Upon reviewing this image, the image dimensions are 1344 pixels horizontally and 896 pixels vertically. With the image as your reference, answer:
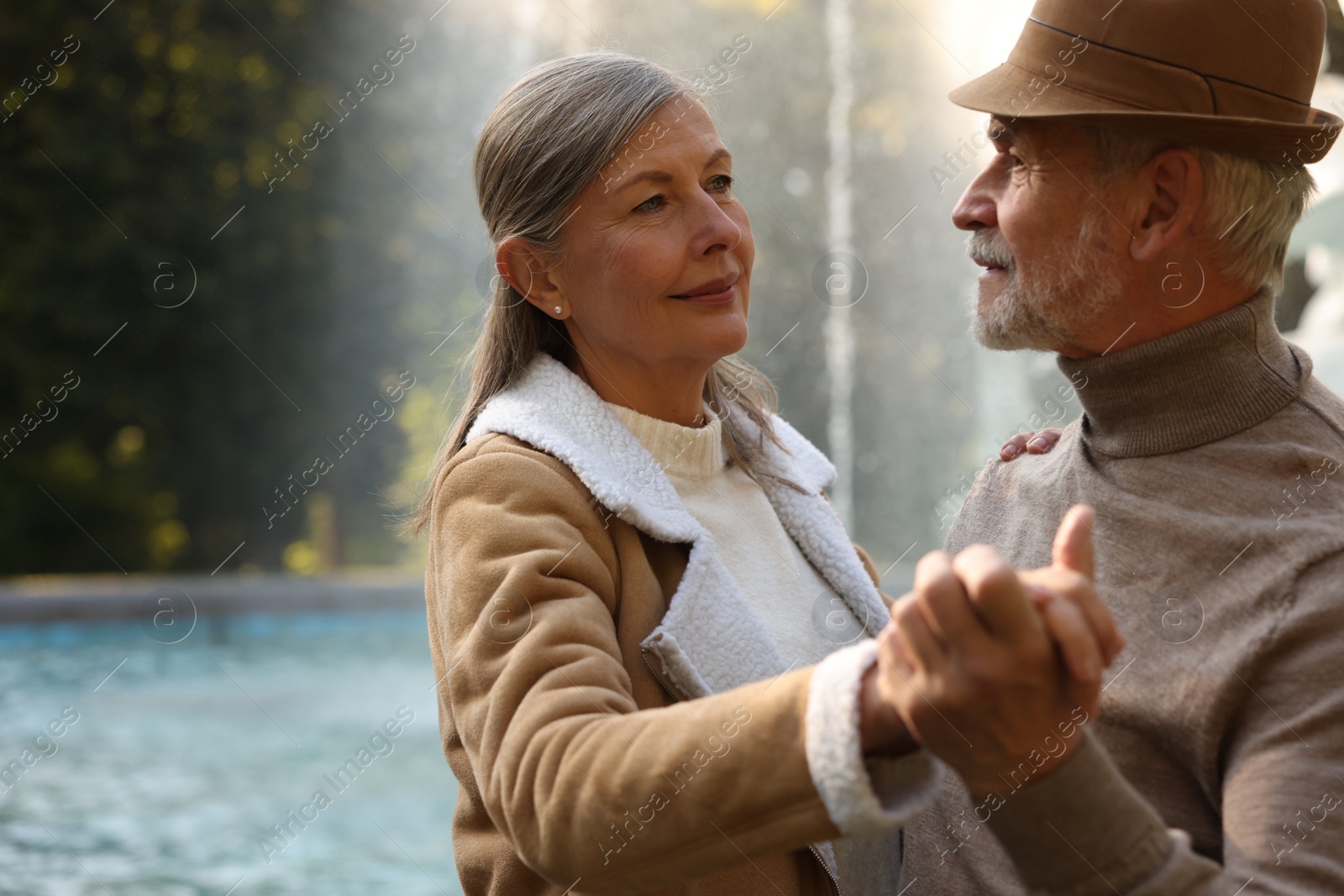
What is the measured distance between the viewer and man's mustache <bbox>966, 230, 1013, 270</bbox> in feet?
6.21

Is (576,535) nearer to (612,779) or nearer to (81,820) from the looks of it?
(612,779)

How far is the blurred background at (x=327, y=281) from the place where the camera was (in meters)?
11.1

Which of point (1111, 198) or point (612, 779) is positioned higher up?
point (1111, 198)

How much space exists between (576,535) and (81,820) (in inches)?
186

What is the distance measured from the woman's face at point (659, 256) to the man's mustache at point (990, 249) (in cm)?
39

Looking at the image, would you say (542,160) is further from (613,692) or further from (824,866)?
(824,866)

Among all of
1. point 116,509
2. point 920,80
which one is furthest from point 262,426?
point 920,80

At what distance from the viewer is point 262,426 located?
12484mm

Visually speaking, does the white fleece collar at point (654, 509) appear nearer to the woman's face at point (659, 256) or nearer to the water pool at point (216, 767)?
the woman's face at point (659, 256)

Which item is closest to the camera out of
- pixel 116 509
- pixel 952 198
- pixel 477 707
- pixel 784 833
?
pixel 784 833

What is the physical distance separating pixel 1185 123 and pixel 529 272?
0.96 metres

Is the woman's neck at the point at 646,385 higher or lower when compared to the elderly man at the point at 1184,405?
higher

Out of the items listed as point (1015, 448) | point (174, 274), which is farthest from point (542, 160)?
point (174, 274)

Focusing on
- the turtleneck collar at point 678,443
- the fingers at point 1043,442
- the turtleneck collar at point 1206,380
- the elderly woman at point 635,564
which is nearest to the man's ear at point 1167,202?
the turtleneck collar at point 1206,380
